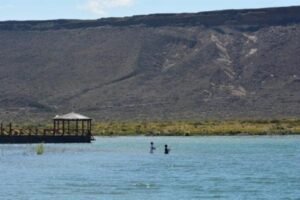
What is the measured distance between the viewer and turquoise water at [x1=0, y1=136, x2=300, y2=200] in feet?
164

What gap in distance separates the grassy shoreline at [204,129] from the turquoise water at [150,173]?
32267 mm

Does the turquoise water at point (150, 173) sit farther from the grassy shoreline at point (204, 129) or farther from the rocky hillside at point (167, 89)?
the rocky hillside at point (167, 89)

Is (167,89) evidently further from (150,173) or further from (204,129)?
(150,173)

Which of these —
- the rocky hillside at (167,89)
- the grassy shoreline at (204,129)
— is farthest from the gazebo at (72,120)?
the rocky hillside at (167,89)

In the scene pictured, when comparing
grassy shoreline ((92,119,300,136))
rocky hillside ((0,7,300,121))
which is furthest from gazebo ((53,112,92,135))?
rocky hillside ((0,7,300,121))

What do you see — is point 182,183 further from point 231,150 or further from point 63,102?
point 63,102

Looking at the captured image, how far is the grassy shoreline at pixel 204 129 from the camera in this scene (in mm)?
125375

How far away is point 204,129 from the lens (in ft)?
424

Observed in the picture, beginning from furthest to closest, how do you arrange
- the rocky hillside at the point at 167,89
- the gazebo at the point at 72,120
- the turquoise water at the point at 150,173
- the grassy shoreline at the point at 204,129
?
1. the rocky hillside at the point at 167,89
2. the grassy shoreline at the point at 204,129
3. the gazebo at the point at 72,120
4. the turquoise water at the point at 150,173

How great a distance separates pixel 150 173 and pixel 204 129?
2675 inches

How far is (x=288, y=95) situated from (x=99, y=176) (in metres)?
117

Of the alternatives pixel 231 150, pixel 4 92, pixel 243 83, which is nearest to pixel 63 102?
pixel 4 92

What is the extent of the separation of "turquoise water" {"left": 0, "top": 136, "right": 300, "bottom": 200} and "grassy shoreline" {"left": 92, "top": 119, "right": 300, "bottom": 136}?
32.3 meters

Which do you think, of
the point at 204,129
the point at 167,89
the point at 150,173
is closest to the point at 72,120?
the point at 204,129
